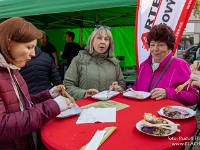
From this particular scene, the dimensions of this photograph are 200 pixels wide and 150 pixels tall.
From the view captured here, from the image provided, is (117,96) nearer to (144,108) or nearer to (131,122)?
(144,108)

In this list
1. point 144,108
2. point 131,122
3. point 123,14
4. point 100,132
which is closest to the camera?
point 100,132

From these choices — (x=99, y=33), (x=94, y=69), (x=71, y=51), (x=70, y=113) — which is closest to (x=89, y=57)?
(x=94, y=69)

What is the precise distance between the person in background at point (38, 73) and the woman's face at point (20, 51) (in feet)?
4.50

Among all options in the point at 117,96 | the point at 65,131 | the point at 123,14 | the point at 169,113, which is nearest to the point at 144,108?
the point at 169,113

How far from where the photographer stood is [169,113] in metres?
1.55

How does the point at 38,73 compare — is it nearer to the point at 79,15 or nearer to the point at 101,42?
the point at 101,42

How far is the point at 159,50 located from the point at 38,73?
1.57m

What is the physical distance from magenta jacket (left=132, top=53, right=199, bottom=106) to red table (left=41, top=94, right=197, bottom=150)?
0.47 meters

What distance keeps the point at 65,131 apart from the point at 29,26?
0.72 metres

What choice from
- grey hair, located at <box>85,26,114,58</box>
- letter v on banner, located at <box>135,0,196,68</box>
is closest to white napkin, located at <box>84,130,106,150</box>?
grey hair, located at <box>85,26,114,58</box>

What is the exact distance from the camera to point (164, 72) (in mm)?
2164

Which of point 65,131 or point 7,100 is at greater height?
point 7,100

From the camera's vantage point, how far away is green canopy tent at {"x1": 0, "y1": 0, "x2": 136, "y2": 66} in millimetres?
4202

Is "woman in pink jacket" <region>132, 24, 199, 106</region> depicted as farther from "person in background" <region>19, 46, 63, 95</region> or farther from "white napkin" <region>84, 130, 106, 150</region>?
"person in background" <region>19, 46, 63, 95</region>
